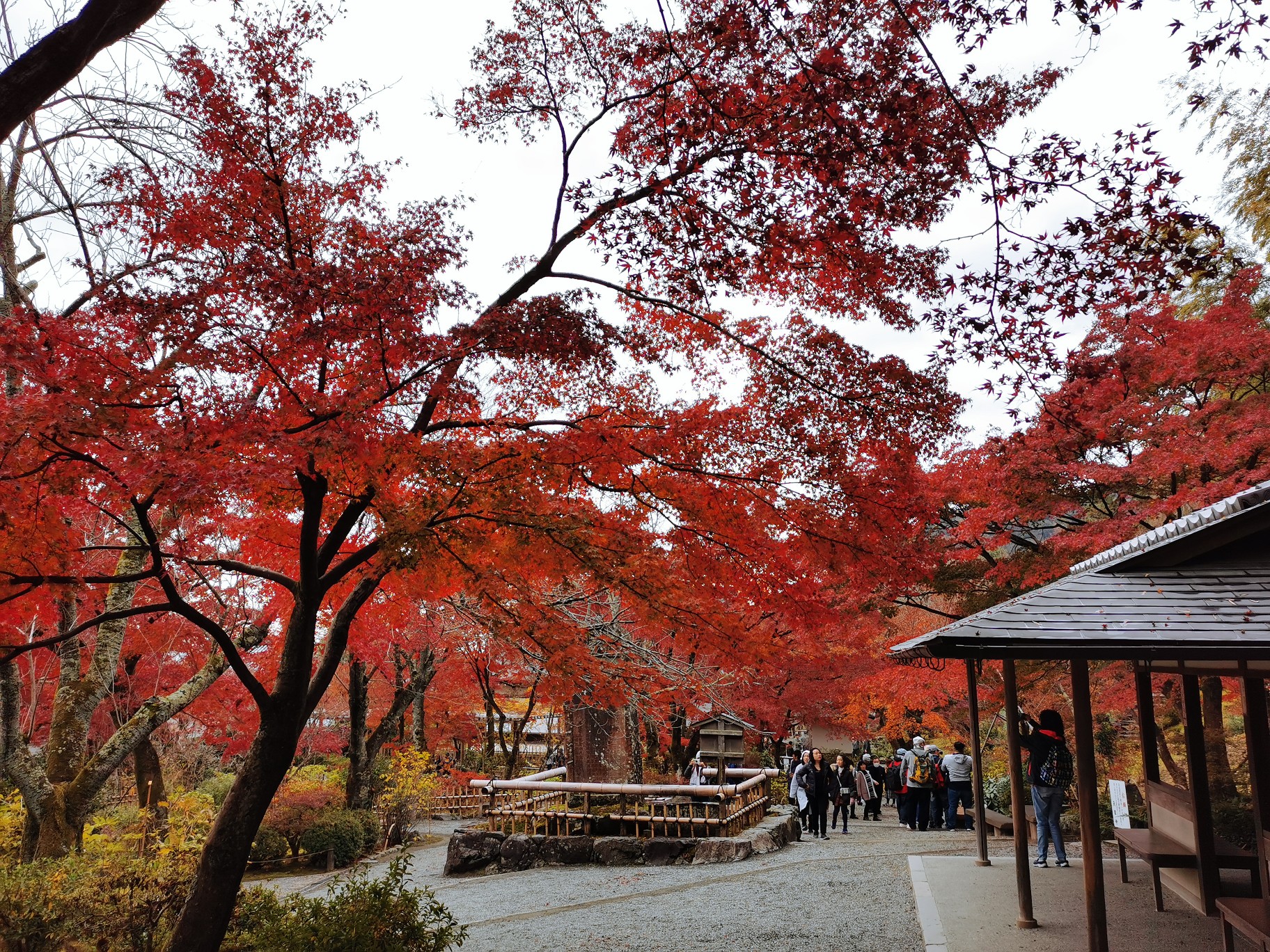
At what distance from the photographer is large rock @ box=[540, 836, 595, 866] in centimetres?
1365

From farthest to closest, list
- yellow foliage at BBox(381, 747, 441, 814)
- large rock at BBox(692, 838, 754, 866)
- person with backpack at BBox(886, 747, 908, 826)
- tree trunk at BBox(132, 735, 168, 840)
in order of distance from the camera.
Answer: yellow foliage at BBox(381, 747, 441, 814) < person with backpack at BBox(886, 747, 908, 826) < tree trunk at BBox(132, 735, 168, 840) < large rock at BBox(692, 838, 754, 866)

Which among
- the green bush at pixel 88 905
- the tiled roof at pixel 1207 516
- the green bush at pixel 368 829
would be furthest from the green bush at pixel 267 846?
the tiled roof at pixel 1207 516

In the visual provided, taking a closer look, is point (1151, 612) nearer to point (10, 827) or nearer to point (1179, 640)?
point (1179, 640)

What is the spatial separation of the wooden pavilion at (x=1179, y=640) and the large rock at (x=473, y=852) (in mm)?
9304

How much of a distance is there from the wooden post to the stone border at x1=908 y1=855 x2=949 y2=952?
134cm

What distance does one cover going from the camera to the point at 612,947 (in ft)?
27.0

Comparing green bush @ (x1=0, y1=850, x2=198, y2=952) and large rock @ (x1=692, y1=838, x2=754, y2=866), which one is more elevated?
green bush @ (x1=0, y1=850, x2=198, y2=952)

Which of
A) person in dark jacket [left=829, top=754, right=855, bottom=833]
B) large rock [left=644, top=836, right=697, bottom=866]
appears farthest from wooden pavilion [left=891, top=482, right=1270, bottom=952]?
person in dark jacket [left=829, top=754, right=855, bottom=833]

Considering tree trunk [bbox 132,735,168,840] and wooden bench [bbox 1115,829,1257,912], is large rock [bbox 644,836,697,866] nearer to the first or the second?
wooden bench [bbox 1115,829,1257,912]

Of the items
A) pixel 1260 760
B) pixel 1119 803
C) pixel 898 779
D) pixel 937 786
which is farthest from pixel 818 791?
pixel 1260 760

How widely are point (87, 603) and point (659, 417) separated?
28.8ft

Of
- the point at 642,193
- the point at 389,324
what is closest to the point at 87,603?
the point at 389,324

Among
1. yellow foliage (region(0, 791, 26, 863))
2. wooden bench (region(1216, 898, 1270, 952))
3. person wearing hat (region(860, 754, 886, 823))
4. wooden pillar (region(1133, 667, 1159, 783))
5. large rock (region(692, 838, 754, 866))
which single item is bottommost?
person wearing hat (region(860, 754, 886, 823))

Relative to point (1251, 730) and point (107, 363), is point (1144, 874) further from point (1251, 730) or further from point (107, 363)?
point (107, 363)
